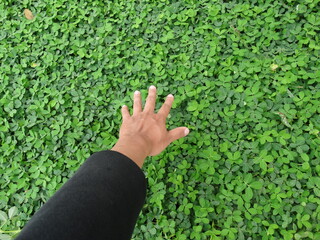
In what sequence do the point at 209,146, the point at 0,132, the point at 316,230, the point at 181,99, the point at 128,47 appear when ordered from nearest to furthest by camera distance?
the point at 316,230
the point at 209,146
the point at 181,99
the point at 0,132
the point at 128,47

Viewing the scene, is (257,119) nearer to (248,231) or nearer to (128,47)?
(248,231)

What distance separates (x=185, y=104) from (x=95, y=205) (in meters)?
1.36

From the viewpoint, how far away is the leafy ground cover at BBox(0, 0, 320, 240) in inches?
75.8

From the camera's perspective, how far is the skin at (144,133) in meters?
1.68

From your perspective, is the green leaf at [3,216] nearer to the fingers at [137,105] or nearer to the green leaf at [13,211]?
the green leaf at [13,211]

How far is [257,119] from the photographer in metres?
2.10

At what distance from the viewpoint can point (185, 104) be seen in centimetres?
228

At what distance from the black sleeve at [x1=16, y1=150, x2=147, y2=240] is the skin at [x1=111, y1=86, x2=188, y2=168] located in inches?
11.1

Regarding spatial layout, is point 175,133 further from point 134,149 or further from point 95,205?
point 95,205

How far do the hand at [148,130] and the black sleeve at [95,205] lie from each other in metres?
0.38

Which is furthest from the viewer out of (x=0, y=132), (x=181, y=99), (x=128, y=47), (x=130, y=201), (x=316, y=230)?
(x=128, y=47)

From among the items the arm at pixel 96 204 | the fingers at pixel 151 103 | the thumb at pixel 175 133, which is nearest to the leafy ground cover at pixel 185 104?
the thumb at pixel 175 133

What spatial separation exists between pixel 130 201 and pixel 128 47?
1682mm

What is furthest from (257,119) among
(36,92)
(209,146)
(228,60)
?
(36,92)
